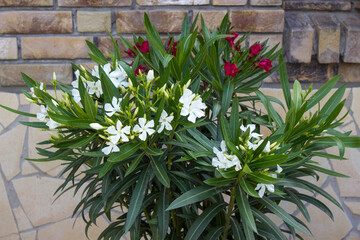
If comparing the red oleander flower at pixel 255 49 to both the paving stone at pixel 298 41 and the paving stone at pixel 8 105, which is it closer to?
the paving stone at pixel 298 41

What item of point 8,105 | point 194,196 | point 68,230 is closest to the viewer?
point 194,196

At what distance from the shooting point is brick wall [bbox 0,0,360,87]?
1.79 metres

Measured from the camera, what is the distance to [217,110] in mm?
1262

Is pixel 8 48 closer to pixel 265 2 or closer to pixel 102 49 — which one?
pixel 102 49

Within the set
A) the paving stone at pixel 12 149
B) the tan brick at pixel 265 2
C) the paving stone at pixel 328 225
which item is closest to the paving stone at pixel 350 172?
the paving stone at pixel 328 225

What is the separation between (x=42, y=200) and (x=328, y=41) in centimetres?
145

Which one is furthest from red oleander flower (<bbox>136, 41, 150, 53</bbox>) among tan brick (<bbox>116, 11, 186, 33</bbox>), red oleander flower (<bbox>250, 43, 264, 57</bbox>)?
tan brick (<bbox>116, 11, 186, 33</bbox>)

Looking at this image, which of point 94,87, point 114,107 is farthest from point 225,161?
point 94,87

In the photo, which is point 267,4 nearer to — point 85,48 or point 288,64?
point 288,64

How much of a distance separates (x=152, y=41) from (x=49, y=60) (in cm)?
78

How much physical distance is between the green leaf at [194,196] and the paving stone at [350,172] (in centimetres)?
108

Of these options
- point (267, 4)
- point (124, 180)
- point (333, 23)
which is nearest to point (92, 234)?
point (124, 180)

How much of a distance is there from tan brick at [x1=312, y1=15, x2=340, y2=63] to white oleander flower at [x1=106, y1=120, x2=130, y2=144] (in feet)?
3.86

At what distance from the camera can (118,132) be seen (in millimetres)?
983
